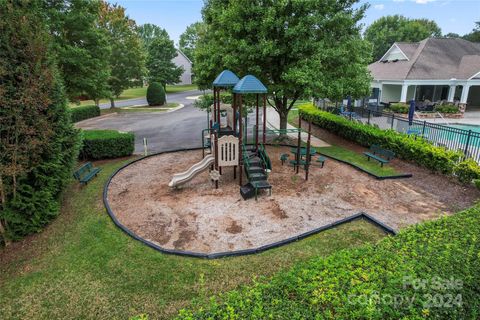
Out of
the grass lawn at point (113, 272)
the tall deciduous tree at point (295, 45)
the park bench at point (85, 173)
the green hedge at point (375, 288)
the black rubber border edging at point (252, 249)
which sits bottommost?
the grass lawn at point (113, 272)

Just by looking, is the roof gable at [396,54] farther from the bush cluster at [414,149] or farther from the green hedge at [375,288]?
the green hedge at [375,288]

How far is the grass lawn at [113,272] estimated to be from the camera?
5.37m

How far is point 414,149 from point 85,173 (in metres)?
13.9

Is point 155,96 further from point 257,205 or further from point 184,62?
point 184,62

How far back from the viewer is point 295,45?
13.6 m

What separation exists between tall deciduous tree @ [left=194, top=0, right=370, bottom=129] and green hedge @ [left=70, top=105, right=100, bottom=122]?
1646cm

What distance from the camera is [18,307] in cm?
Result: 542

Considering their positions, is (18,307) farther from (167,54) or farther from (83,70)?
(167,54)

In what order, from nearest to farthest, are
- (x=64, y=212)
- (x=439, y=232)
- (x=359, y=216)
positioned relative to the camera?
1. (x=439, y=232)
2. (x=359, y=216)
3. (x=64, y=212)

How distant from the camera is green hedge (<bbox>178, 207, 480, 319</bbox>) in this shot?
11.1 feet

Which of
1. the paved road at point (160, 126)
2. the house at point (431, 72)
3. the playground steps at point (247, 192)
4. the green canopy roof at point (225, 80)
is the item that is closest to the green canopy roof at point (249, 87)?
the green canopy roof at point (225, 80)

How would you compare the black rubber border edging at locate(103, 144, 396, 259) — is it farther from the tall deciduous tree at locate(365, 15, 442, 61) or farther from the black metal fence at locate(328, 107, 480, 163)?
the tall deciduous tree at locate(365, 15, 442, 61)

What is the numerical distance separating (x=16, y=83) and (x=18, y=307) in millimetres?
5273

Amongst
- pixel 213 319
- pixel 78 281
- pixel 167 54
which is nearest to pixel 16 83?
pixel 78 281
